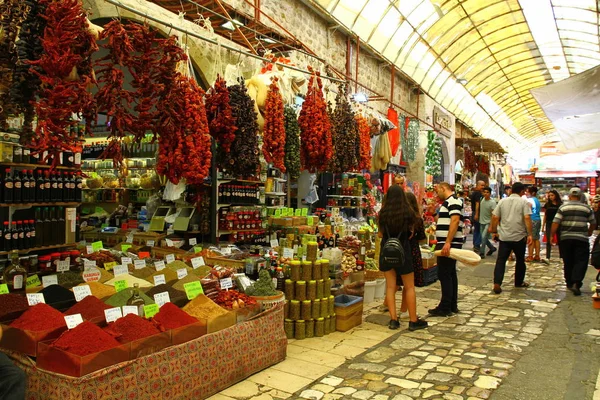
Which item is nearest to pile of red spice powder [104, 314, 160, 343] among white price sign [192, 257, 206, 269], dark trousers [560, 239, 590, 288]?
white price sign [192, 257, 206, 269]

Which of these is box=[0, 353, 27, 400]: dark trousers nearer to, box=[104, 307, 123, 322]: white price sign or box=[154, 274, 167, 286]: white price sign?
box=[104, 307, 123, 322]: white price sign

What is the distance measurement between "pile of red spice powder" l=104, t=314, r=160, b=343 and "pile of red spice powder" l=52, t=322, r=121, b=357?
99 millimetres

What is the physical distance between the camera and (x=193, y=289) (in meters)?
3.77

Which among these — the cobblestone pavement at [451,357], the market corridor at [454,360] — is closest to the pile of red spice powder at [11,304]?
the market corridor at [454,360]

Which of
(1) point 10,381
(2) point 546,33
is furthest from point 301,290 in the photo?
(2) point 546,33

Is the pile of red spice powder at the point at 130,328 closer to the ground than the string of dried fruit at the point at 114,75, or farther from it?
closer to the ground

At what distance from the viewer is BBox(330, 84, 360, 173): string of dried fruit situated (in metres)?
6.63

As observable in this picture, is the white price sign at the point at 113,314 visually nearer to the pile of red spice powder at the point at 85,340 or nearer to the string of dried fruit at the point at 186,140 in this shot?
the pile of red spice powder at the point at 85,340

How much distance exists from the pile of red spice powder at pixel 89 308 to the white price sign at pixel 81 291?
14 cm

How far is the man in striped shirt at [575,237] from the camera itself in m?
6.98

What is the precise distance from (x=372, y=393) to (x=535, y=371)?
1481mm

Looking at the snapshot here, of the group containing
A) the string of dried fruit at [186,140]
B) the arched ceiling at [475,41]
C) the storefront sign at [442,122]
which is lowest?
the string of dried fruit at [186,140]

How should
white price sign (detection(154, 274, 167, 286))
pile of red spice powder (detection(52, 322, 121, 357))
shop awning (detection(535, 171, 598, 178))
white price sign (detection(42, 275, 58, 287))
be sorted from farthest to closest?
shop awning (detection(535, 171, 598, 178)) → white price sign (detection(154, 274, 167, 286)) → white price sign (detection(42, 275, 58, 287)) → pile of red spice powder (detection(52, 322, 121, 357))

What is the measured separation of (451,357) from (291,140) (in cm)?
304
